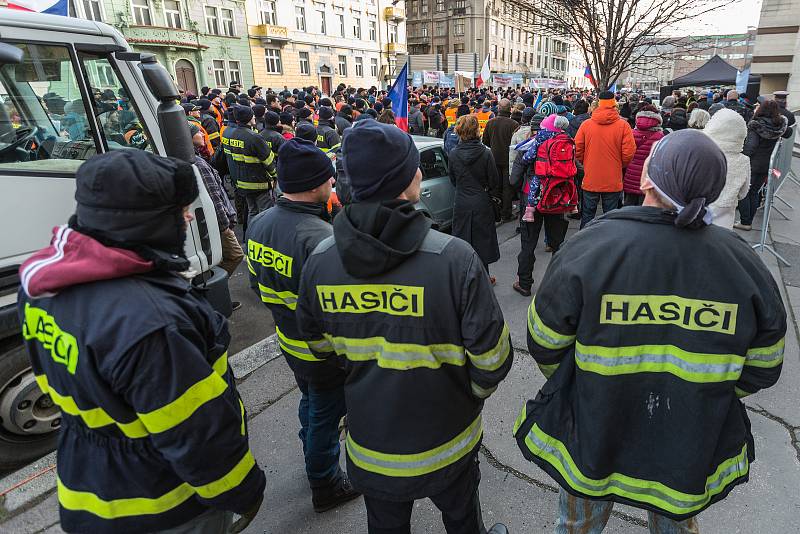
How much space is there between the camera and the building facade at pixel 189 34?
25.9 m

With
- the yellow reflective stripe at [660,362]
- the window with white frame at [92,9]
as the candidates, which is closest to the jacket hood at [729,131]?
the yellow reflective stripe at [660,362]

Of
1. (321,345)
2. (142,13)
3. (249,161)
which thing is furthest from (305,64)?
(321,345)

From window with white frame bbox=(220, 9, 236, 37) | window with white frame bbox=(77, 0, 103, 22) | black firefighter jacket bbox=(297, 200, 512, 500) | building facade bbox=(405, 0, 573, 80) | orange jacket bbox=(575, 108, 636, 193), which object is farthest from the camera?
building facade bbox=(405, 0, 573, 80)

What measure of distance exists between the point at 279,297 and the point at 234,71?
34522 mm

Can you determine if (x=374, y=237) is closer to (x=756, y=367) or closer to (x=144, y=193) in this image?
(x=144, y=193)

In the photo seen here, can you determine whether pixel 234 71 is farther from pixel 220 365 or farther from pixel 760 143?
pixel 220 365

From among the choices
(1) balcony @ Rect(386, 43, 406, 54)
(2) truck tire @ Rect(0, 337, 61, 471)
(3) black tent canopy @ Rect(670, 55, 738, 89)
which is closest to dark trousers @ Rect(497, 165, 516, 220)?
(2) truck tire @ Rect(0, 337, 61, 471)

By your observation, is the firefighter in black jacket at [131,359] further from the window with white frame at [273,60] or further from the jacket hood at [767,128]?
the window with white frame at [273,60]

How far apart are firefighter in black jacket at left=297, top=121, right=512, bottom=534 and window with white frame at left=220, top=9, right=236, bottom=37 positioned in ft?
115

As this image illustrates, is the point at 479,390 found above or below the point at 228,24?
below

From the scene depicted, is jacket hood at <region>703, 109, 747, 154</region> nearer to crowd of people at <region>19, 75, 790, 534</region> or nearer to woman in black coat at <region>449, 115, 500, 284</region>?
woman in black coat at <region>449, 115, 500, 284</region>

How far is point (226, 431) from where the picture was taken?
4.80ft

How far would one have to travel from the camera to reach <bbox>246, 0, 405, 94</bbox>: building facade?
110ft

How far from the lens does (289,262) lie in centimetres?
237
